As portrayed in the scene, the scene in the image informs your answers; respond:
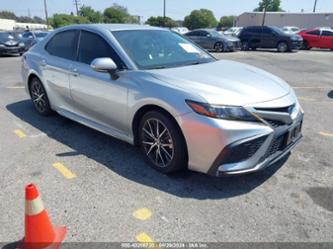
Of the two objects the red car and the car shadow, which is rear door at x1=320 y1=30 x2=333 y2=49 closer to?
the red car

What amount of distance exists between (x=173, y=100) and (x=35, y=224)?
162cm

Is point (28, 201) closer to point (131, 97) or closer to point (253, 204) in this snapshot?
point (131, 97)

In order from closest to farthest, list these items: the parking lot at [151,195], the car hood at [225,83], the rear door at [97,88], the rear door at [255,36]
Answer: the parking lot at [151,195], the car hood at [225,83], the rear door at [97,88], the rear door at [255,36]

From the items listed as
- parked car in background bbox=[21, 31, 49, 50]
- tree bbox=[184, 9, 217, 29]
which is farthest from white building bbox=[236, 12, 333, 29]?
parked car in background bbox=[21, 31, 49, 50]

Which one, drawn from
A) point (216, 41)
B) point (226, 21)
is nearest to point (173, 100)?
point (216, 41)

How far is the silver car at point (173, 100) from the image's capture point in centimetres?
283

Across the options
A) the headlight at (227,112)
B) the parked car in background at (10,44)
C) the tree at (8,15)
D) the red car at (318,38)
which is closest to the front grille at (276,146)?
the headlight at (227,112)

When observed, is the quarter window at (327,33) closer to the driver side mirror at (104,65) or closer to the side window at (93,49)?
the side window at (93,49)

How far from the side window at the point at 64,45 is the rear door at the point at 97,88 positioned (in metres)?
0.17

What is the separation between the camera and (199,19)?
89.3m

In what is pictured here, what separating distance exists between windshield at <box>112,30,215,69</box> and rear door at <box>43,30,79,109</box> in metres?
0.94

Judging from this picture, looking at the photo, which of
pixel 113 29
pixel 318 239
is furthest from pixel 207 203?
pixel 113 29

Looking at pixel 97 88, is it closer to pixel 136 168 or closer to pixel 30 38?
pixel 136 168

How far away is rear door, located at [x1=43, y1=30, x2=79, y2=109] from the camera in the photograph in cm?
439
